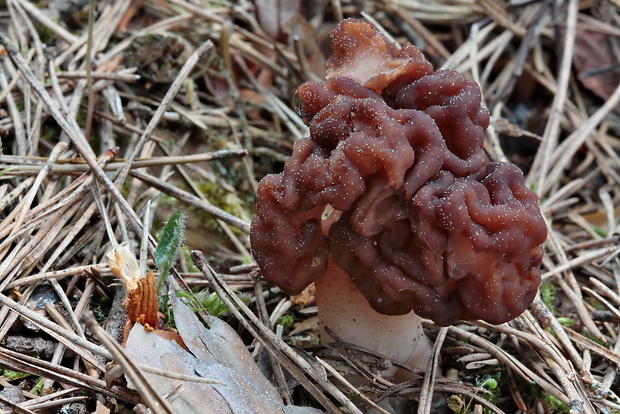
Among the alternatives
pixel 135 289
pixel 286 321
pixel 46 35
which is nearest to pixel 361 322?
pixel 286 321

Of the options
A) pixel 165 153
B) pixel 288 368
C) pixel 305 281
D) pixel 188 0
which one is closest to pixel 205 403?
pixel 288 368

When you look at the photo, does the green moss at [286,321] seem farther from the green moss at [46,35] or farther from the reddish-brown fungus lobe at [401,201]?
the green moss at [46,35]

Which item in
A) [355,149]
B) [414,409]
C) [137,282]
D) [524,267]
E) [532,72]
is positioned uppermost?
[355,149]

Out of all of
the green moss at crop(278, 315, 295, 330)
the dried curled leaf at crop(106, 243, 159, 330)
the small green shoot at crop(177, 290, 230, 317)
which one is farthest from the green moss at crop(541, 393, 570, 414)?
the dried curled leaf at crop(106, 243, 159, 330)

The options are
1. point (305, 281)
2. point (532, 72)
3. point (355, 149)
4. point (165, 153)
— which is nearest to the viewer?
point (355, 149)

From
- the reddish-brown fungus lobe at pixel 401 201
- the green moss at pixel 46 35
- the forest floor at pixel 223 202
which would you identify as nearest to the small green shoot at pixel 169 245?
the forest floor at pixel 223 202

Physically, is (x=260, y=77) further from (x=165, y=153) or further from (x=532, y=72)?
(x=532, y=72)

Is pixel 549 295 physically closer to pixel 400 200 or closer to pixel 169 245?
pixel 400 200
